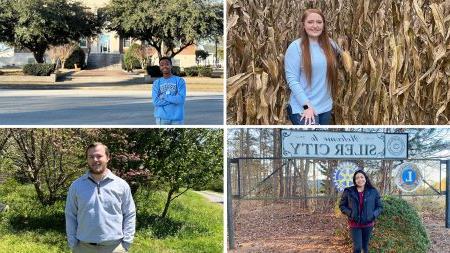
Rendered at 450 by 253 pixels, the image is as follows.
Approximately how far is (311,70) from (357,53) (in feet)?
1.94

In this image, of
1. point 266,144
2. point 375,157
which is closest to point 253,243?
point 266,144

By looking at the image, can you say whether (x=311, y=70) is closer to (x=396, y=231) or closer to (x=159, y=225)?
(x=396, y=231)

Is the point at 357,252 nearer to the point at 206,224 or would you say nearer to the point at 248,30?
the point at 206,224

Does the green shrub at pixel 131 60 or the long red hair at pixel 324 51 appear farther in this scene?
the green shrub at pixel 131 60

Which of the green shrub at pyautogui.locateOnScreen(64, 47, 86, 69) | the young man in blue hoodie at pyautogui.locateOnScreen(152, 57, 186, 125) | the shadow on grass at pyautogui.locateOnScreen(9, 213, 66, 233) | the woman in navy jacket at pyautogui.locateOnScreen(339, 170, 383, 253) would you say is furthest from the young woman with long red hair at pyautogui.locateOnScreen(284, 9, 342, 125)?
the green shrub at pyautogui.locateOnScreen(64, 47, 86, 69)

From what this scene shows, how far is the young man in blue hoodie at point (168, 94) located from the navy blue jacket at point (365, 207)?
1.39 metres

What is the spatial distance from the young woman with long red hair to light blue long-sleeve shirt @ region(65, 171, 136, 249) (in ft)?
4.15

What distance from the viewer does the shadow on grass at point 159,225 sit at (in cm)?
537

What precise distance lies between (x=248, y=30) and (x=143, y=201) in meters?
1.56

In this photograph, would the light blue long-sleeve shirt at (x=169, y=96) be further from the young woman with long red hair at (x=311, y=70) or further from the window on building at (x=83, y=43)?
the window on building at (x=83, y=43)

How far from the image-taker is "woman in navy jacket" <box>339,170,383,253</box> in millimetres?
4863

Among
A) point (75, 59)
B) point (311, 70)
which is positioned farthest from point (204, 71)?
point (311, 70)

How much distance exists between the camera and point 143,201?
537cm

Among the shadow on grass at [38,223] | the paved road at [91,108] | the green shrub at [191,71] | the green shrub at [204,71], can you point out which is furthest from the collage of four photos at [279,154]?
the green shrub at [191,71]
